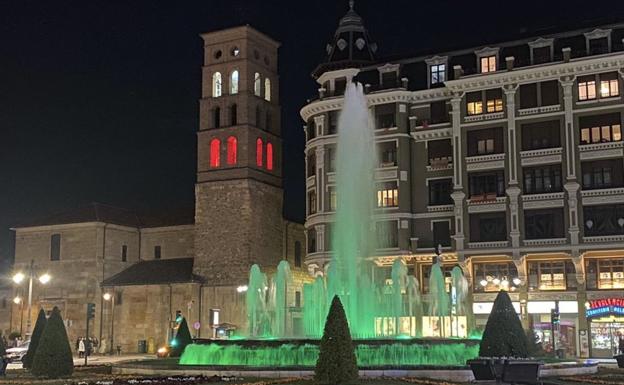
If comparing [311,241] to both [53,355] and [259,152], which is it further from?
[53,355]

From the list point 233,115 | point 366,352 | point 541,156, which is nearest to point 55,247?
point 233,115

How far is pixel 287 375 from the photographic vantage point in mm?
29859

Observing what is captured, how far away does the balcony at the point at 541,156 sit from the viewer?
5650 centimetres

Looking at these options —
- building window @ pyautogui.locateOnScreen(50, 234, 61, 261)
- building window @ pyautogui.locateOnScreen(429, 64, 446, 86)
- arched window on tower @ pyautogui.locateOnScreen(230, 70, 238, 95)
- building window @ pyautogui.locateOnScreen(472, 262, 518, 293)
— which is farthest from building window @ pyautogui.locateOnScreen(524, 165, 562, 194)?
building window @ pyautogui.locateOnScreen(50, 234, 61, 261)

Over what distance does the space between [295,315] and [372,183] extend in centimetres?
1295

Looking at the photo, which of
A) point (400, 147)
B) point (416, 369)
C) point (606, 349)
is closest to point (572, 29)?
point (400, 147)

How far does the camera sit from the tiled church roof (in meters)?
72.9

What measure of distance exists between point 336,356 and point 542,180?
3590 cm

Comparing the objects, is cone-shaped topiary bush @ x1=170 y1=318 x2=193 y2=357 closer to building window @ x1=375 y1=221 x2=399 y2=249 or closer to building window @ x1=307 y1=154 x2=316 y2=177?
building window @ x1=375 y1=221 x2=399 y2=249

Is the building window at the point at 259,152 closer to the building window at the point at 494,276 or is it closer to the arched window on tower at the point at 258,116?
the arched window on tower at the point at 258,116

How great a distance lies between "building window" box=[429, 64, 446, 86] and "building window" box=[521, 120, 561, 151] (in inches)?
300

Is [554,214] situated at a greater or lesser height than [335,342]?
greater

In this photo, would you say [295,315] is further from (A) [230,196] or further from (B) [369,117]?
(B) [369,117]

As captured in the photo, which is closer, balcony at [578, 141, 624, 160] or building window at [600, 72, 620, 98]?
balcony at [578, 141, 624, 160]
